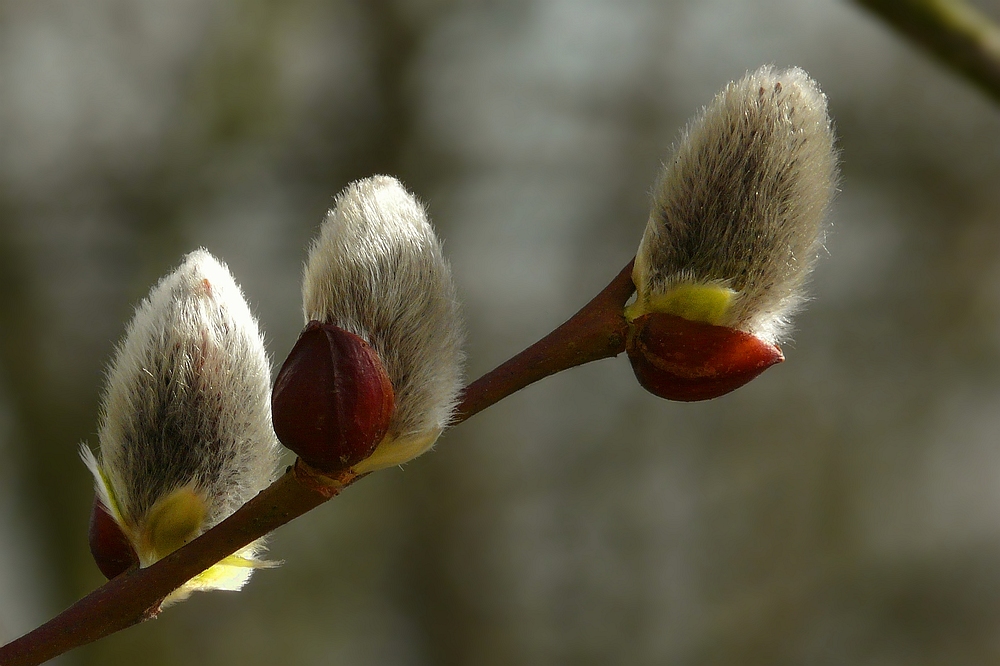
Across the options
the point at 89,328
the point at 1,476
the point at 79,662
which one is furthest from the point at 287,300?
the point at 79,662

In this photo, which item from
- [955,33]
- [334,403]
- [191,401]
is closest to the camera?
[334,403]

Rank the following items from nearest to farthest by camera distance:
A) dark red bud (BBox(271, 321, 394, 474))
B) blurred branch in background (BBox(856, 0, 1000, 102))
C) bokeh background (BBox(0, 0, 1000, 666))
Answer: dark red bud (BBox(271, 321, 394, 474)) → blurred branch in background (BBox(856, 0, 1000, 102)) → bokeh background (BBox(0, 0, 1000, 666))

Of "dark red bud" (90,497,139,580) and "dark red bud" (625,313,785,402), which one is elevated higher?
"dark red bud" (625,313,785,402)

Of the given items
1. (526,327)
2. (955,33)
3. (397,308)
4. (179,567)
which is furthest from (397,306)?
(526,327)

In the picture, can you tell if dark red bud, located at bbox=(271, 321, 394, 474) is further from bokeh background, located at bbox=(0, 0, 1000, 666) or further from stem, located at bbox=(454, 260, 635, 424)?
bokeh background, located at bbox=(0, 0, 1000, 666)

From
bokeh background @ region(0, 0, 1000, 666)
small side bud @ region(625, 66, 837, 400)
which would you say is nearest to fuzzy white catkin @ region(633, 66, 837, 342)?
small side bud @ region(625, 66, 837, 400)

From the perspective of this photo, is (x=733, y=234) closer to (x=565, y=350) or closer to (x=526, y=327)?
(x=565, y=350)

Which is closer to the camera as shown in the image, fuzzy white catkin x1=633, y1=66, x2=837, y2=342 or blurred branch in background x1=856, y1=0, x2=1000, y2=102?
fuzzy white catkin x1=633, y1=66, x2=837, y2=342
